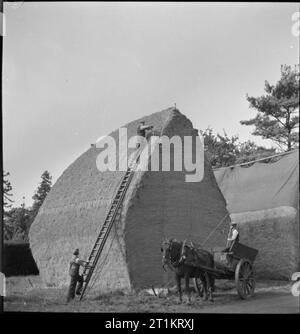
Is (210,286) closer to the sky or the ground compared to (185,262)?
closer to the ground

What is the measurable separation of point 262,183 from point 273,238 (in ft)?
5.35

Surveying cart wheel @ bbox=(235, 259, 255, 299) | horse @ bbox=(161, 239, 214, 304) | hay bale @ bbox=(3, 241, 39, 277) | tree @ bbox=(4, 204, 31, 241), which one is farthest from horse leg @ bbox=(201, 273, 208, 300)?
hay bale @ bbox=(3, 241, 39, 277)

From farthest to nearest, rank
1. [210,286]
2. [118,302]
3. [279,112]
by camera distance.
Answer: [279,112]
[210,286]
[118,302]

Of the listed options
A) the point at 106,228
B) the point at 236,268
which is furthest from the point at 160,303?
the point at 106,228

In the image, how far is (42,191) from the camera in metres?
13.9

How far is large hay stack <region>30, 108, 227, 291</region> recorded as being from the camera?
1095cm

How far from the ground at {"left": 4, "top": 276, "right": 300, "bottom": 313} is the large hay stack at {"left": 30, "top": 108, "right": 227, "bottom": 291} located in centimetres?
72

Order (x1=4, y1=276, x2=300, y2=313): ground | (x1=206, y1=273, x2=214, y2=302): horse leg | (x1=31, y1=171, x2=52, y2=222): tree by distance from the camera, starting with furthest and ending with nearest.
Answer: (x1=31, y1=171, x2=52, y2=222): tree < (x1=206, y1=273, x2=214, y2=302): horse leg < (x1=4, y1=276, x2=300, y2=313): ground

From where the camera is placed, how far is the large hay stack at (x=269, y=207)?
13.7 m

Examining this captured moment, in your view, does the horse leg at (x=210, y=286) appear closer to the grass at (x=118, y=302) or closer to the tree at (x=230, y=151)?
the grass at (x=118, y=302)

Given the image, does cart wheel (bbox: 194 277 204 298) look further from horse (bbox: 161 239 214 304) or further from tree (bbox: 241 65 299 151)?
tree (bbox: 241 65 299 151)

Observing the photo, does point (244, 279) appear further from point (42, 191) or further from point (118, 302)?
point (42, 191)
